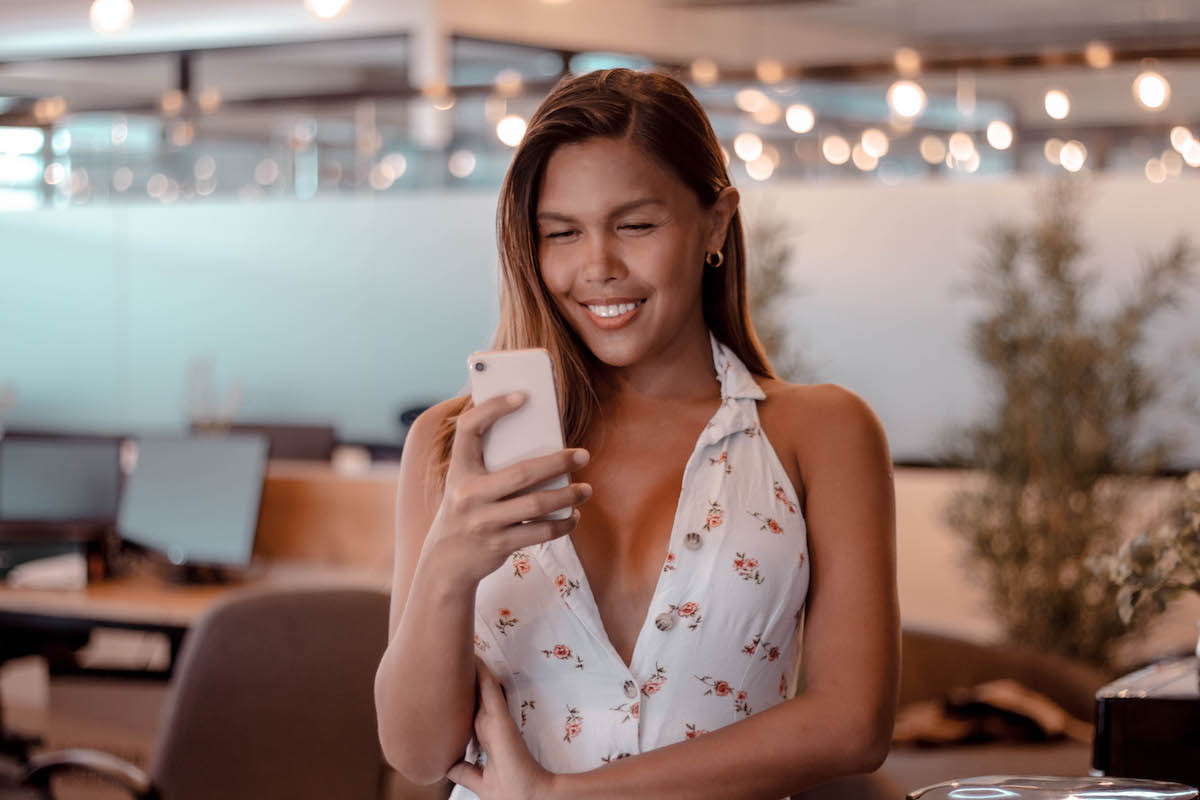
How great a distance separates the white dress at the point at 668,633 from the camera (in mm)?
1377

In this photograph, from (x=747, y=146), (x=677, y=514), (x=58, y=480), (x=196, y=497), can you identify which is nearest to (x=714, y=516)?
(x=677, y=514)

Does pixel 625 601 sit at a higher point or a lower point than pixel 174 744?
higher

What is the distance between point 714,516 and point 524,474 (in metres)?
0.29

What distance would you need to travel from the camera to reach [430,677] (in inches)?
51.1

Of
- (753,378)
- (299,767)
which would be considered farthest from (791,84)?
(753,378)

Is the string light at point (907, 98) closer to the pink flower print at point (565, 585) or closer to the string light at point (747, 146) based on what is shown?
the string light at point (747, 146)

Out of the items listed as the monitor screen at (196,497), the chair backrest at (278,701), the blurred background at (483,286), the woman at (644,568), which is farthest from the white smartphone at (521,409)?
the monitor screen at (196,497)

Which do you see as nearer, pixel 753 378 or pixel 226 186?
pixel 753 378

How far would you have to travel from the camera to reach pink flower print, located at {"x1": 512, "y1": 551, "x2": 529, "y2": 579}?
1.41 m

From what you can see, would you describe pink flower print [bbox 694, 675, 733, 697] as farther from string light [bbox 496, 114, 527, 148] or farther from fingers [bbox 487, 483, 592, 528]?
string light [bbox 496, 114, 527, 148]

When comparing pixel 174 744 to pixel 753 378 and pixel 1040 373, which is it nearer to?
pixel 753 378

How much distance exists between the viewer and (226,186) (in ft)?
23.4

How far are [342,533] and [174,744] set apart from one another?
1827 millimetres

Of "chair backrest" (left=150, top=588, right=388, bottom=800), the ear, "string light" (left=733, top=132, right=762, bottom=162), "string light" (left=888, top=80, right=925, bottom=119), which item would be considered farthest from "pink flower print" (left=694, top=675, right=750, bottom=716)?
"string light" (left=733, top=132, right=762, bottom=162)
